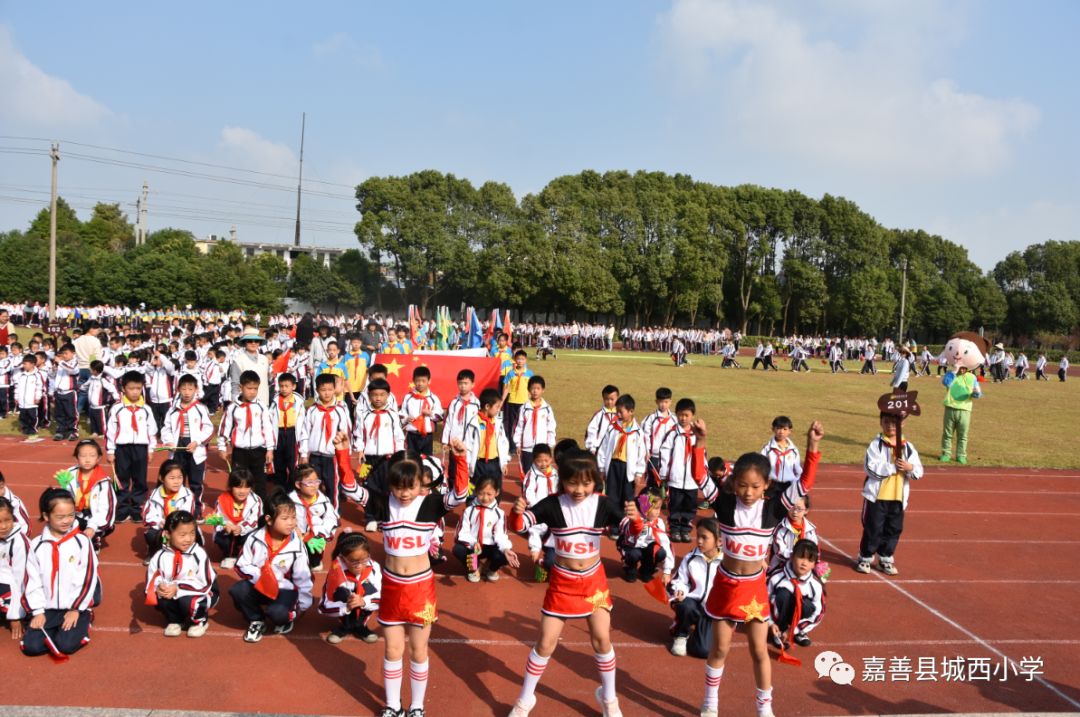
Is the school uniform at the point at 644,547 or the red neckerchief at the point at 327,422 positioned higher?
the red neckerchief at the point at 327,422

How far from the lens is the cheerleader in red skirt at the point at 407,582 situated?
4.48m

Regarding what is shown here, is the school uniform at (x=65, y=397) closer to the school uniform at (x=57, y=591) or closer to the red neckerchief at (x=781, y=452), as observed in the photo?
the school uniform at (x=57, y=591)

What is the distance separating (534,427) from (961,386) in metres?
8.19

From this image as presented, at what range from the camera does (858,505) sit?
10.3 metres

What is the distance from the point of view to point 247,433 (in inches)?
334

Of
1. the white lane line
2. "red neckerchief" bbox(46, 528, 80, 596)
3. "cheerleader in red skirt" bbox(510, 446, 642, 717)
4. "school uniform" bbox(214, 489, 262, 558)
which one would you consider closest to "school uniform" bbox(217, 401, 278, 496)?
"school uniform" bbox(214, 489, 262, 558)

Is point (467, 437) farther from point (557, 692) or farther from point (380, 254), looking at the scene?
point (380, 254)

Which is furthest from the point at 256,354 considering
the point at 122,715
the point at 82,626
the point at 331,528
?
the point at 122,715

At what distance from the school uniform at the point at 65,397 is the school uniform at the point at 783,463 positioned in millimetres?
11627

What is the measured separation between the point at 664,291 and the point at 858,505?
4456 centimetres

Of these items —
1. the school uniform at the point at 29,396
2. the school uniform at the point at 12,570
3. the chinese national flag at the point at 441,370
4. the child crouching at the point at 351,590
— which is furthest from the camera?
the chinese national flag at the point at 441,370

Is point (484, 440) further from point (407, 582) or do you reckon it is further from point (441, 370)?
point (441, 370)

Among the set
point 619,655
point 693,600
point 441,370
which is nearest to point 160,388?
point 441,370

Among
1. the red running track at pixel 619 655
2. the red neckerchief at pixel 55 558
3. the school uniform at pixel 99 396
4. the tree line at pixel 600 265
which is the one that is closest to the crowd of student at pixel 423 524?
the red neckerchief at pixel 55 558
